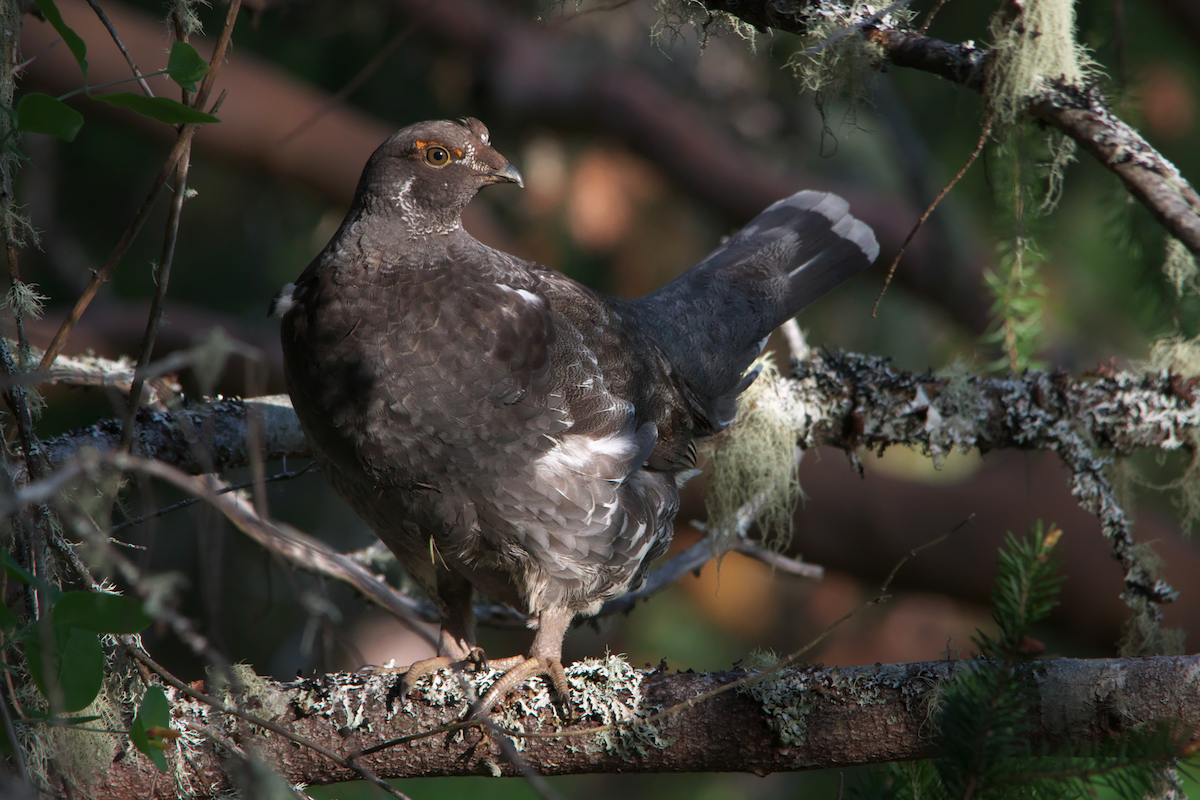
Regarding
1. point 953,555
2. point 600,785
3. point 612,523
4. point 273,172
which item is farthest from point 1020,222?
point 600,785

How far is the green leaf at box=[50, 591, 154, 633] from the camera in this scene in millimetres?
1256

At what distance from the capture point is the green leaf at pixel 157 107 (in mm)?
1282

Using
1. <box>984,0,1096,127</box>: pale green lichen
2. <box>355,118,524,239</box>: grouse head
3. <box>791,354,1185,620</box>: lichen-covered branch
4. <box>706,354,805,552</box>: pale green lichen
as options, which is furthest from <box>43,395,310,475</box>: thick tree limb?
<box>984,0,1096,127</box>: pale green lichen

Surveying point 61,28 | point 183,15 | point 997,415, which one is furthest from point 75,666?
point 997,415

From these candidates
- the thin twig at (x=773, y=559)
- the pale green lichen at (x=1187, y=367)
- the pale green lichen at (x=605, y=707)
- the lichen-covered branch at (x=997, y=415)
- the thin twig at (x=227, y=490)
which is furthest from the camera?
the thin twig at (x=773, y=559)

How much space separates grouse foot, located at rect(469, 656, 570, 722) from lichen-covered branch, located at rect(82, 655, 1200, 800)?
0.03 metres

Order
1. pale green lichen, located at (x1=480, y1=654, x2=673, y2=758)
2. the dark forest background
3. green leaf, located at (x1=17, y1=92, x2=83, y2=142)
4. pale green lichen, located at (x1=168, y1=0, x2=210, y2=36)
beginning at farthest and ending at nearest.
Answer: the dark forest background < pale green lichen, located at (x1=480, y1=654, x2=673, y2=758) < pale green lichen, located at (x1=168, y1=0, x2=210, y2=36) < green leaf, located at (x1=17, y1=92, x2=83, y2=142)

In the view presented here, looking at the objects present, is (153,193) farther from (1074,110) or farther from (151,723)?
(1074,110)

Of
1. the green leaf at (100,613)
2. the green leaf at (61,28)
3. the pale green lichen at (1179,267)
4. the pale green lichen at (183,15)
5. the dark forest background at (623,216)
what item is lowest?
the dark forest background at (623,216)

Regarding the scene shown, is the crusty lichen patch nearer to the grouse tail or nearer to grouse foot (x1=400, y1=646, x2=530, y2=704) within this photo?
grouse foot (x1=400, y1=646, x2=530, y2=704)

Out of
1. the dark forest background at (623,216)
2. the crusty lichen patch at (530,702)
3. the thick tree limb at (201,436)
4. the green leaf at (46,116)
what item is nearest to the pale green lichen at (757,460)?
the crusty lichen patch at (530,702)

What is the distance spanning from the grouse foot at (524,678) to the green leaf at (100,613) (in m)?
0.84

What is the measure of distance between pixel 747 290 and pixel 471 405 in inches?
55.0

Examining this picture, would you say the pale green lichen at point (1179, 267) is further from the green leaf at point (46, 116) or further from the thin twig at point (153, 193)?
the green leaf at point (46, 116)
